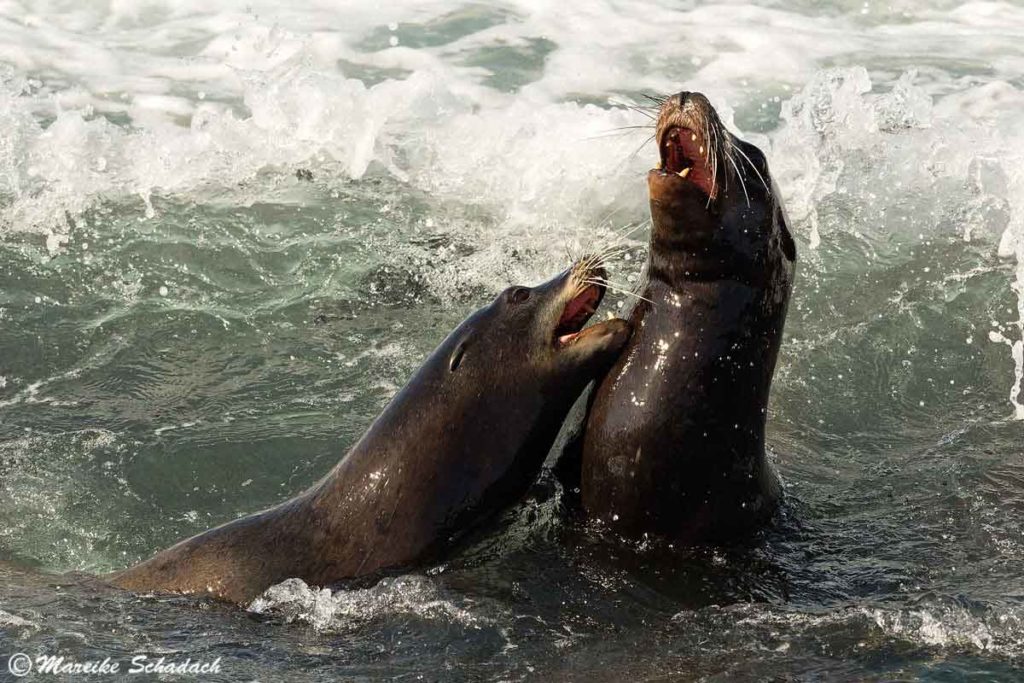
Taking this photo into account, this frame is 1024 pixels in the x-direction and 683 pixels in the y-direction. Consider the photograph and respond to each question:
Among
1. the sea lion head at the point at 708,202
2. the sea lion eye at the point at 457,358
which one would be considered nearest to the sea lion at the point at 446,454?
the sea lion eye at the point at 457,358

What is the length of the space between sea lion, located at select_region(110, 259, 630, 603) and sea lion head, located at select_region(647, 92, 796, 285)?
0.37 metres

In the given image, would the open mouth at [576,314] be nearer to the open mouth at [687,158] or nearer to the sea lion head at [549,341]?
the sea lion head at [549,341]

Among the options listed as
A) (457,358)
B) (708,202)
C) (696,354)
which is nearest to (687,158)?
(708,202)

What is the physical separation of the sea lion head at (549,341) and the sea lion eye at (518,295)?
0.6 inches

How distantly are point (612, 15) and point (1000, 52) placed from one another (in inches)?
173

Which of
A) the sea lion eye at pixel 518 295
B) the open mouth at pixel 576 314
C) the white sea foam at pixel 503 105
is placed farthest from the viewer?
the white sea foam at pixel 503 105

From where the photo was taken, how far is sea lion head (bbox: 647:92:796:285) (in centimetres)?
527

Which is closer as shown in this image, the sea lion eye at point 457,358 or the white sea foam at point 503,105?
the sea lion eye at point 457,358

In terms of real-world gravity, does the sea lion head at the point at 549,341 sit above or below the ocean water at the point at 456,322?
above

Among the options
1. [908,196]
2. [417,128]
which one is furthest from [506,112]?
[908,196]

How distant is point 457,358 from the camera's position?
5613 millimetres

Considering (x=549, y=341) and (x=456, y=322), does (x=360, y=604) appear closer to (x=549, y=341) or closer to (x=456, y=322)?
(x=549, y=341)

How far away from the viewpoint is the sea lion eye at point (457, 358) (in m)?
5.61

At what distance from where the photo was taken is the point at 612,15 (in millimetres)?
16828
